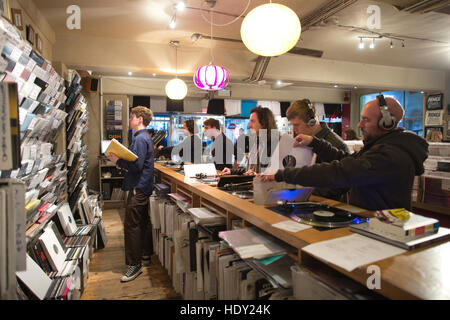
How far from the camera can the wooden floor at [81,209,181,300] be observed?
269 centimetres

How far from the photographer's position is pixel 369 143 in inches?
65.0

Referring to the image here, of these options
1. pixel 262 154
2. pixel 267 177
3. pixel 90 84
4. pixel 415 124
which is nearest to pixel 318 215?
pixel 267 177

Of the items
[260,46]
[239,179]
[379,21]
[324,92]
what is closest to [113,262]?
[239,179]

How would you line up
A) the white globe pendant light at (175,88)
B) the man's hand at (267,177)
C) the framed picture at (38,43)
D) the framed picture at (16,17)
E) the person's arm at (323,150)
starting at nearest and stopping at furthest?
1. the man's hand at (267,177)
2. the person's arm at (323,150)
3. the framed picture at (16,17)
4. the framed picture at (38,43)
5. the white globe pendant light at (175,88)

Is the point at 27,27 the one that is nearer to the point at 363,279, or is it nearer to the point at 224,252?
the point at 224,252

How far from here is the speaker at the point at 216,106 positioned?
841cm

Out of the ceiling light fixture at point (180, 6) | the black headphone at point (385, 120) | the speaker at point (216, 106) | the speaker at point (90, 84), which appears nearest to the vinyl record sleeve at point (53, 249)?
the black headphone at point (385, 120)

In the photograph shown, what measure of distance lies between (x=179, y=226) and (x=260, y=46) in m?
1.64

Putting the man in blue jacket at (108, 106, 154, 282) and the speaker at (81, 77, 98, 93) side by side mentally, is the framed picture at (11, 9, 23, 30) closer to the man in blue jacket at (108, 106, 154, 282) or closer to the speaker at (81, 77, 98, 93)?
the man in blue jacket at (108, 106, 154, 282)

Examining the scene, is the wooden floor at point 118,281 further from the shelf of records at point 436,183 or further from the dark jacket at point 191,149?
the shelf of records at point 436,183

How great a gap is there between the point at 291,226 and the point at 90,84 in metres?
6.26

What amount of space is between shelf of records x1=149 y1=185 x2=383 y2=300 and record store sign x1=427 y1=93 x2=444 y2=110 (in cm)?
772

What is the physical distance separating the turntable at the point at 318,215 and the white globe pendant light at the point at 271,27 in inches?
52.0

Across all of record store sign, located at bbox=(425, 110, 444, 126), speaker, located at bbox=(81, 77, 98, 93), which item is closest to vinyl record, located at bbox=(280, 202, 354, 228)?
speaker, located at bbox=(81, 77, 98, 93)
